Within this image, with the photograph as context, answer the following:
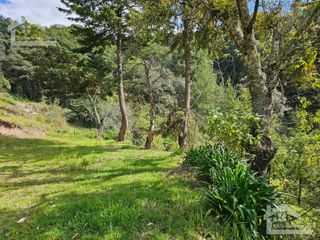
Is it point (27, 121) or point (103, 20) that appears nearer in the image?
point (103, 20)

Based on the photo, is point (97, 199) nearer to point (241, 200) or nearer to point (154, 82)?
point (241, 200)

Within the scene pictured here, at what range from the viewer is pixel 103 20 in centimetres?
1059

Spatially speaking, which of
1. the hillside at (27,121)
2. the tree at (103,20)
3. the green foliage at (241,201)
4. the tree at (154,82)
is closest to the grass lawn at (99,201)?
the green foliage at (241,201)

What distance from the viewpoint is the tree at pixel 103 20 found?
10.4 m

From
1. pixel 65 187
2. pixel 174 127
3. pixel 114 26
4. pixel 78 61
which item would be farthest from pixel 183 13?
pixel 78 61

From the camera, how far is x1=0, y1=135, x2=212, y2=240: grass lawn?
3057 millimetres

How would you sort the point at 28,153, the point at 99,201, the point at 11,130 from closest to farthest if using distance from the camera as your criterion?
1. the point at 99,201
2. the point at 28,153
3. the point at 11,130

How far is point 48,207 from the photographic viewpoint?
3.84 m

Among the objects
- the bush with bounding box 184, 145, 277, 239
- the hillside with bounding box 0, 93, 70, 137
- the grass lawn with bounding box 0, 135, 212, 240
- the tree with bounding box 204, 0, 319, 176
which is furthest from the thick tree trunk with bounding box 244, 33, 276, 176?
the hillside with bounding box 0, 93, 70, 137

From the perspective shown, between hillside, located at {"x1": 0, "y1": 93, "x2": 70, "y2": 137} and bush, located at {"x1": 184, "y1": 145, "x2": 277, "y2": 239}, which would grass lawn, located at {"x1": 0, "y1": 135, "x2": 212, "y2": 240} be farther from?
hillside, located at {"x1": 0, "y1": 93, "x2": 70, "y2": 137}

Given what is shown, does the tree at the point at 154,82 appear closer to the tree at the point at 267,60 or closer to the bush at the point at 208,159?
the bush at the point at 208,159

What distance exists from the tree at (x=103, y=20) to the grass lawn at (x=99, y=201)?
5.77 m

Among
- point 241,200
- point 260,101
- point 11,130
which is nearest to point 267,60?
point 260,101

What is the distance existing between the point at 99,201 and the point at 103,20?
8.72 m
